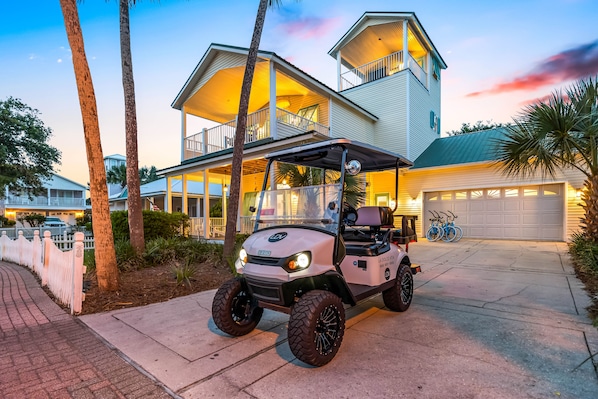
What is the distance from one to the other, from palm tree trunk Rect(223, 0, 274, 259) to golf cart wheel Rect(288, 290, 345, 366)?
4.49 meters

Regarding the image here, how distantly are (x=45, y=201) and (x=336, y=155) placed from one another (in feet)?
136

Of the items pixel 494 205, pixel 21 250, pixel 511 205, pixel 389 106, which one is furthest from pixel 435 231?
pixel 21 250

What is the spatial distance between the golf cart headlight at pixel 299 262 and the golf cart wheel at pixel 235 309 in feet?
2.61

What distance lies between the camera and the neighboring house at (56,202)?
1266 inches

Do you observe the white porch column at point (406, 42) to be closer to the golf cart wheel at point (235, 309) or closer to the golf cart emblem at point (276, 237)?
the golf cart emblem at point (276, 237)

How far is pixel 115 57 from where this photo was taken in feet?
22.8

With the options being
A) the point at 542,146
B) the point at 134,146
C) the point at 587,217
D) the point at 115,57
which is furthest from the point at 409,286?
the point at 115,57

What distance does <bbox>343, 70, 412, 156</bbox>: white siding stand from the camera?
14.4 metres

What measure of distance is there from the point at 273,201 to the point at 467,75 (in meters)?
15.2

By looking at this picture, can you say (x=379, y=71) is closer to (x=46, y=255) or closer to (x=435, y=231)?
(x=435, y=231)

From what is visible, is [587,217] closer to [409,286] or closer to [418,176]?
[409,286]

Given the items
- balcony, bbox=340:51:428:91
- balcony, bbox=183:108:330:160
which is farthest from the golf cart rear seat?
balcony, bbox=340:51:428:91

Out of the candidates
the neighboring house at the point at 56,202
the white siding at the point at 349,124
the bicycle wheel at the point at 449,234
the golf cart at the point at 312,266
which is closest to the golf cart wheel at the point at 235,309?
the golf cart at the point at 312,266

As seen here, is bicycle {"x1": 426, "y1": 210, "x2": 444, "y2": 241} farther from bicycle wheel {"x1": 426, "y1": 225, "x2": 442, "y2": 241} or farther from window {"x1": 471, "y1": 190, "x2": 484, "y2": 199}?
window {"x1": 471, "y1": 190, "x2": 484, "y2": 199}
